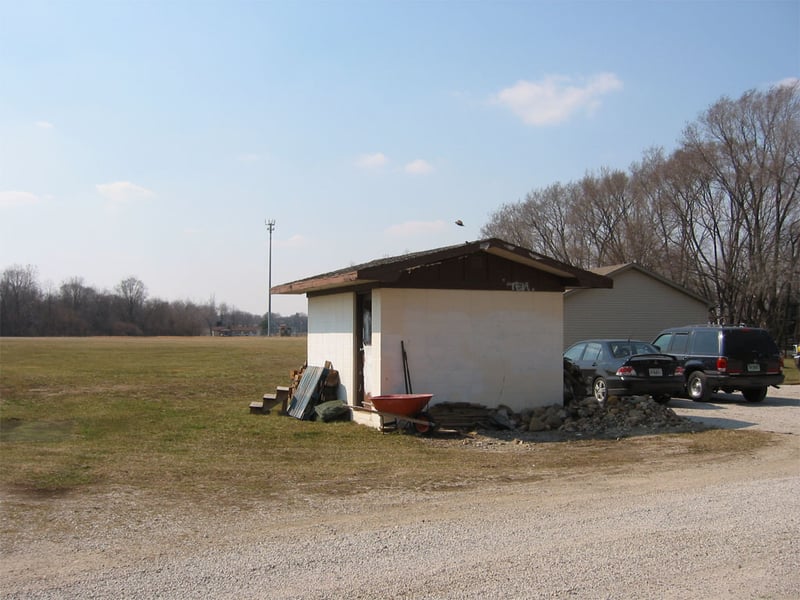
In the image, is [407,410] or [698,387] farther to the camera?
[698,387]

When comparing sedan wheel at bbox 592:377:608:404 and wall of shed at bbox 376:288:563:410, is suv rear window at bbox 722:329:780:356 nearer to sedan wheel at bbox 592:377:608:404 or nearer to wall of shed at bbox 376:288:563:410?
sedan wheel at bbox 592:377:608:404

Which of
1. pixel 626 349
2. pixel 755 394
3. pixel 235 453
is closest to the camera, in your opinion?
pixel 235 453

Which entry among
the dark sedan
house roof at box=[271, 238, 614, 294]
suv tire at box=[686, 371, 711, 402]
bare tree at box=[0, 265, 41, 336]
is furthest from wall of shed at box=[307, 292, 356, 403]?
bare tree at box=[0, 265, 41, 336]

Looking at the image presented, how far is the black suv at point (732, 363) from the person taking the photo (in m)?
18.2

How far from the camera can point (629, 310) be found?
1314 inches

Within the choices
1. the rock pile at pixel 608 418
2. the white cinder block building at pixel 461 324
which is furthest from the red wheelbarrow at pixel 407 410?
the rock pile at pixel 608 418

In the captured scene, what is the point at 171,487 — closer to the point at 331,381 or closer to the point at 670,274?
the point at 331,381

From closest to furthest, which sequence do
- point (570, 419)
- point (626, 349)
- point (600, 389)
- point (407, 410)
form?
1. point (407, 410)
2. point (570, 419)
3. point (600, 389)
4. point (626, 349)

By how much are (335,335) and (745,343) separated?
32.5 feet

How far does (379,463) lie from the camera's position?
10.2 metres

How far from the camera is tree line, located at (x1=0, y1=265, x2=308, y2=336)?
10975 centimetres

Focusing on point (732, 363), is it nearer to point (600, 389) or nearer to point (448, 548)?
point (600, 389)

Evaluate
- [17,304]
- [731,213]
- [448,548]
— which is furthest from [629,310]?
[17,304]

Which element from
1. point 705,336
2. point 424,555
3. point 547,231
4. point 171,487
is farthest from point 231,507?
point 547,231
